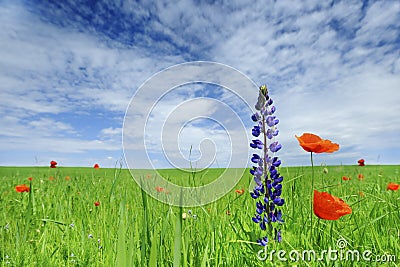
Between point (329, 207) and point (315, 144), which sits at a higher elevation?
point (315, 144)

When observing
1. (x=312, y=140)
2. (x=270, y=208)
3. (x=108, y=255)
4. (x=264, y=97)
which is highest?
(x=264, y=97)

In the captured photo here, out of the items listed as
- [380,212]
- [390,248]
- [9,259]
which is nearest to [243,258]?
[390,248]

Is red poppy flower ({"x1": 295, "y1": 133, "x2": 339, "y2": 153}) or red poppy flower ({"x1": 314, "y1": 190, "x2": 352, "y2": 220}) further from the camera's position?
red poppy flower ({"x1": 295, "y1": 133, "x2": 339, "y2": 153})

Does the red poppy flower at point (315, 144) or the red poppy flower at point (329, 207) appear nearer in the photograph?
the red poppy flower at point (329, 207)

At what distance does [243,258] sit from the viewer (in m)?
1.93

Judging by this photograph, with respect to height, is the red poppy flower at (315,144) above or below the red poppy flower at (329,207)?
above

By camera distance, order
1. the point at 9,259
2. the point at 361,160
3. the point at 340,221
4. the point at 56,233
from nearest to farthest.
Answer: the point at 9,259
the point at 340,221
the point at 56,233
the point at 361,160

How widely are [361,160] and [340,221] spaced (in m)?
5.49

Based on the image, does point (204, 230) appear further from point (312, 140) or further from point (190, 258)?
point (312, 140)

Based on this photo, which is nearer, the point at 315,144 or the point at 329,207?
the point at 329,207

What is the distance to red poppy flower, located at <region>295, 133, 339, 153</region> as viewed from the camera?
2.10 m

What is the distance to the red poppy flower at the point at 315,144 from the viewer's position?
2.10 metres

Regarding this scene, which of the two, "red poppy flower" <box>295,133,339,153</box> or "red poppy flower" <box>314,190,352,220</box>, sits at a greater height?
"red poppy flower" <box>295,133,339,153</box>

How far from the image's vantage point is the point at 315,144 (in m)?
2.09
